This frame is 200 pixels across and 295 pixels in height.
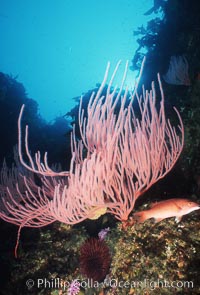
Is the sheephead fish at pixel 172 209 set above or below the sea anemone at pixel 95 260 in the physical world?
above

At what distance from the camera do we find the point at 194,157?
4.13 metres

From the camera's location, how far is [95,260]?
3.55 metres

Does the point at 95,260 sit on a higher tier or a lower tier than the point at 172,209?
lower

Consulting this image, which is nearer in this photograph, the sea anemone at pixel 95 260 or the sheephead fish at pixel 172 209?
the sheephead fish at pixel 172 209

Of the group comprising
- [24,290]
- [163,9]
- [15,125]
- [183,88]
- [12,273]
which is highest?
[163,9]

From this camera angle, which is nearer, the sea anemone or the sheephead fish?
the sheephead fish

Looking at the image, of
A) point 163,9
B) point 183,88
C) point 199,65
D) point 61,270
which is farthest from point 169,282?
point 163,9

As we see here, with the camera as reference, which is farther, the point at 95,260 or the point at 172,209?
the point at 95,260

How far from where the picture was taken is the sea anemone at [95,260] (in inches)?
136

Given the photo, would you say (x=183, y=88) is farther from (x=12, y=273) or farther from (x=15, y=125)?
(x=15, y=125)

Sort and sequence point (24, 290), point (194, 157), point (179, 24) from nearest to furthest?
1. point (24, 290)
2. point (194, 157)
3. point (179, 24)

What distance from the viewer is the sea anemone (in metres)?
3.46

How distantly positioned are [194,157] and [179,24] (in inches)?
271

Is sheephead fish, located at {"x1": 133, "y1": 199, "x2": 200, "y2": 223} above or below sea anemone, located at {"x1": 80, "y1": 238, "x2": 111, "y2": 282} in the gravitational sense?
above
